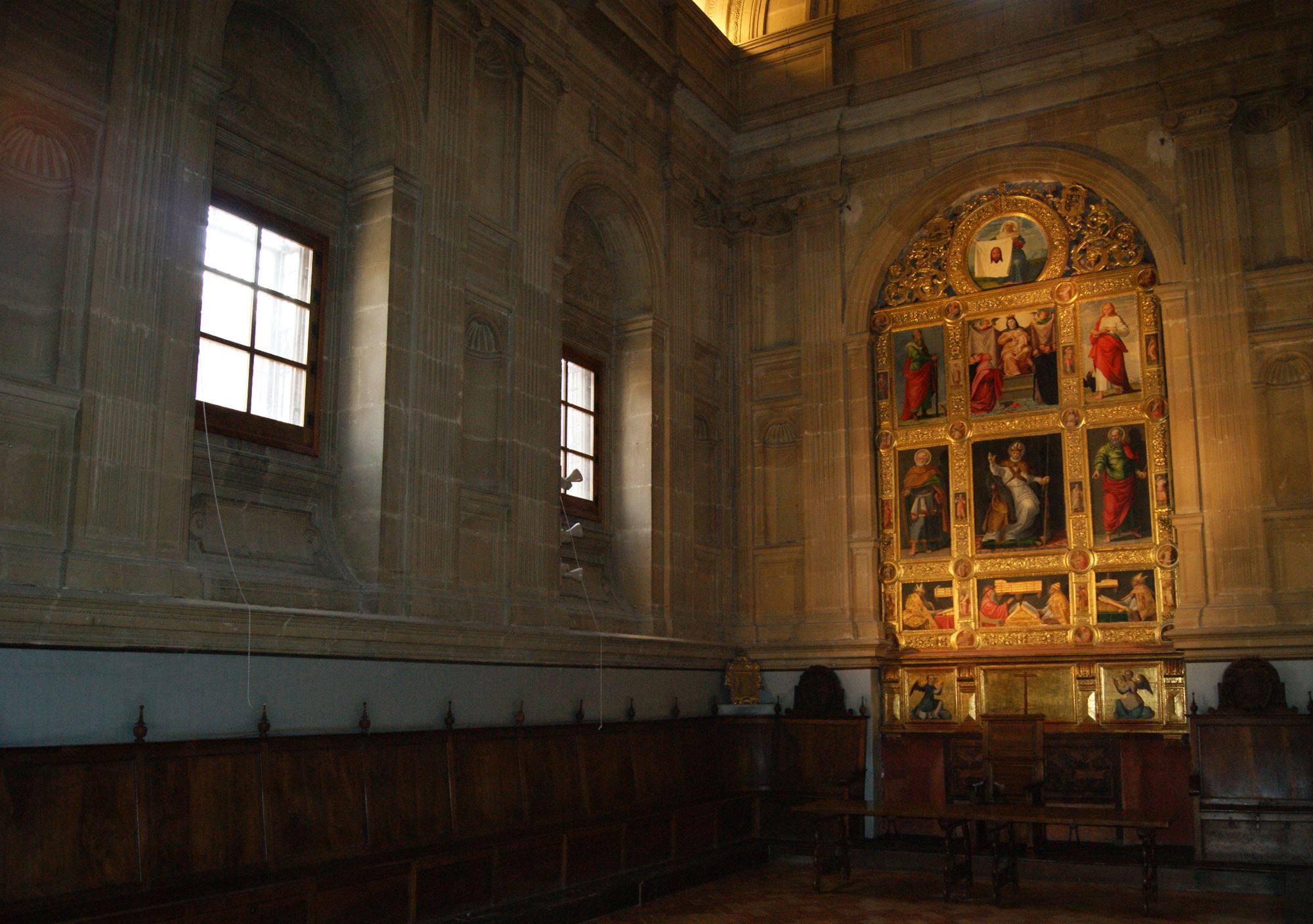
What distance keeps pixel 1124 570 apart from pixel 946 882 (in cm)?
395

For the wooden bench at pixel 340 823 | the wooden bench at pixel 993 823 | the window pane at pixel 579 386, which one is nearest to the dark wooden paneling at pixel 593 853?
the wooden bench at pixel 340 823

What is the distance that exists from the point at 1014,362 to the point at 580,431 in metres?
4.61

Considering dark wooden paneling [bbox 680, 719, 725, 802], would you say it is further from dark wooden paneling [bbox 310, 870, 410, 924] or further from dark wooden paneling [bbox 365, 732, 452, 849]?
dark wooden paneling [bbox 310, 870, 410, 924]

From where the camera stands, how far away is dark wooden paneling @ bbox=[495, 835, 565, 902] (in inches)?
315

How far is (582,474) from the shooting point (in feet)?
37.9

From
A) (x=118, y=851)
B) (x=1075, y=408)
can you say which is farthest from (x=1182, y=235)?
(x=118, y=851)

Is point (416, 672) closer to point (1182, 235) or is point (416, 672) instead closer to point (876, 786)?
point (876, 786)

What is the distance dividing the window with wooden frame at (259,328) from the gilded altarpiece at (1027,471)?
261 inches

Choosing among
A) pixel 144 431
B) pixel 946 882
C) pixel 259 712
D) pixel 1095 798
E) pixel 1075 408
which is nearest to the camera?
pixel 144 431

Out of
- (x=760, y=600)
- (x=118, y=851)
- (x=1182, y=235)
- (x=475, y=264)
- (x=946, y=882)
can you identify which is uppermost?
(x=1182, y=235)

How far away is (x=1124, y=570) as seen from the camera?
1154cm

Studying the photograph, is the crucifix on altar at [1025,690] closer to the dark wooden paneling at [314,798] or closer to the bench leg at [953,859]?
the bench leg at [953,859]

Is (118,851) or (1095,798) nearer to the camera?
(118,851)

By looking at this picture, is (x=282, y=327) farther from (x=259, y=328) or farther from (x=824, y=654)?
(x=824, y=654)
